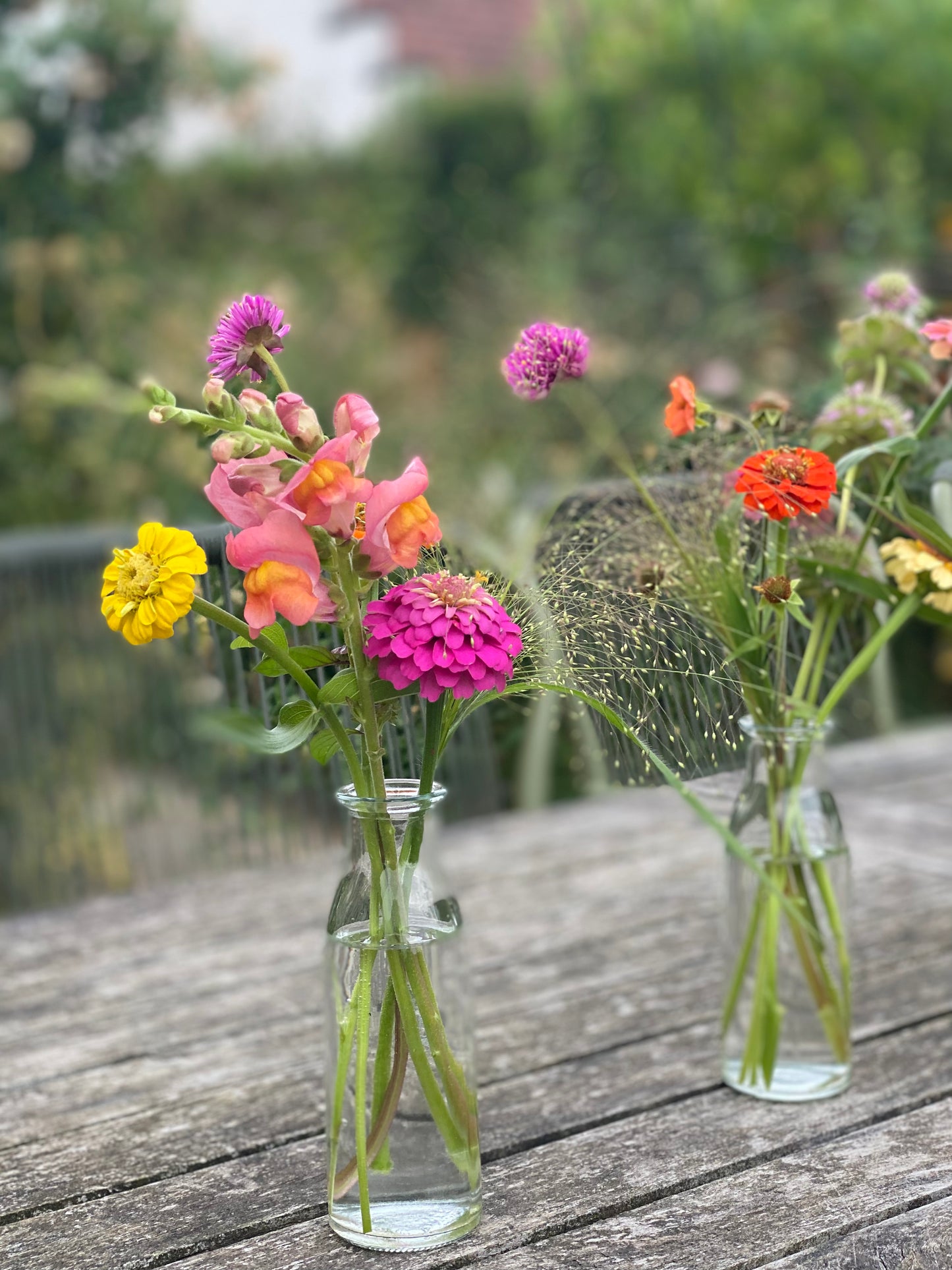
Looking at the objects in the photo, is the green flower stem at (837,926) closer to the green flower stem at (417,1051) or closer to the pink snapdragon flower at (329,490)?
the green flower stem at (417,1051)

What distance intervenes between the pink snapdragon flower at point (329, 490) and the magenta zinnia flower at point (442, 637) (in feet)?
0.15

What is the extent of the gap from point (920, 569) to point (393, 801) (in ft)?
1.29

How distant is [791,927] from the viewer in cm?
100

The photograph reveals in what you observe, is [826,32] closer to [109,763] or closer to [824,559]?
[109,763]

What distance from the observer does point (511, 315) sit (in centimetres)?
459

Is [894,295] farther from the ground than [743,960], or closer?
farther from the ground

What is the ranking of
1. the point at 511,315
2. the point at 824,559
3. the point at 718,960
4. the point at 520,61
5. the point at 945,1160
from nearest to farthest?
the point at 945,1160
the point at 824,559
the point at 718,960
the point at 511,315
the point at 520,61

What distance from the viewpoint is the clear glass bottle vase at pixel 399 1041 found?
0.81 metres

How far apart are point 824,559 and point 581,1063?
42 cm

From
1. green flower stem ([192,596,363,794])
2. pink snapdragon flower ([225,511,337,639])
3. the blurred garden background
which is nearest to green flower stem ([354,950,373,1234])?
green flower stem ([192,596,363,794])

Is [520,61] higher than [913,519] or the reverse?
higher

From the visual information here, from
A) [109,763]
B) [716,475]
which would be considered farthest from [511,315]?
[716,475]

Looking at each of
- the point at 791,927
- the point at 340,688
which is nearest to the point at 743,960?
the point at 791,927

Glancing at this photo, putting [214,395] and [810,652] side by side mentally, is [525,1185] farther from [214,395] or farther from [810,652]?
[214,395]
